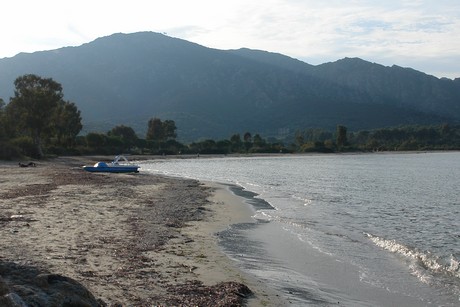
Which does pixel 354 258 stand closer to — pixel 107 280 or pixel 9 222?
pixel 107 280

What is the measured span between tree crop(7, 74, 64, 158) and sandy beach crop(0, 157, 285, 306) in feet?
182

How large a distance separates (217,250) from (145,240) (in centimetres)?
230

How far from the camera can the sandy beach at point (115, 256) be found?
689 cm

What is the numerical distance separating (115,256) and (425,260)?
9.36 m

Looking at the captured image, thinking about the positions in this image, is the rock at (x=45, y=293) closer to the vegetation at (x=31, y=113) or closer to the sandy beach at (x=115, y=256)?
the sandy beach at (x=115, y=256)

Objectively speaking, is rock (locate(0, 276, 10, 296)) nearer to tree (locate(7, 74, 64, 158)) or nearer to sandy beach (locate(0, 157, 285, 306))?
sandy beach (locate(0, 157, 285, 306))

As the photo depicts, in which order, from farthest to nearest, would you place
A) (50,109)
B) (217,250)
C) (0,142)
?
(50,109)
(0,142)
(217,250)

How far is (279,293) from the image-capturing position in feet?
34.1

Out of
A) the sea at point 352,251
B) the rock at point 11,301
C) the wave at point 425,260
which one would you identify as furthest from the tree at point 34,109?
the rock at point 11,301

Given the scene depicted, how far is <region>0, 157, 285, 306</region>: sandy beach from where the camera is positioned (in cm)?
689

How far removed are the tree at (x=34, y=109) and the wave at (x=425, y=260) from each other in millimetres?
68381

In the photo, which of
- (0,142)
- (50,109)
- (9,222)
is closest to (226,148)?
(50,109)

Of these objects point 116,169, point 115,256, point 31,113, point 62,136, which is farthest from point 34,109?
point 115,256

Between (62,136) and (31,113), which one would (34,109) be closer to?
(31,113)
